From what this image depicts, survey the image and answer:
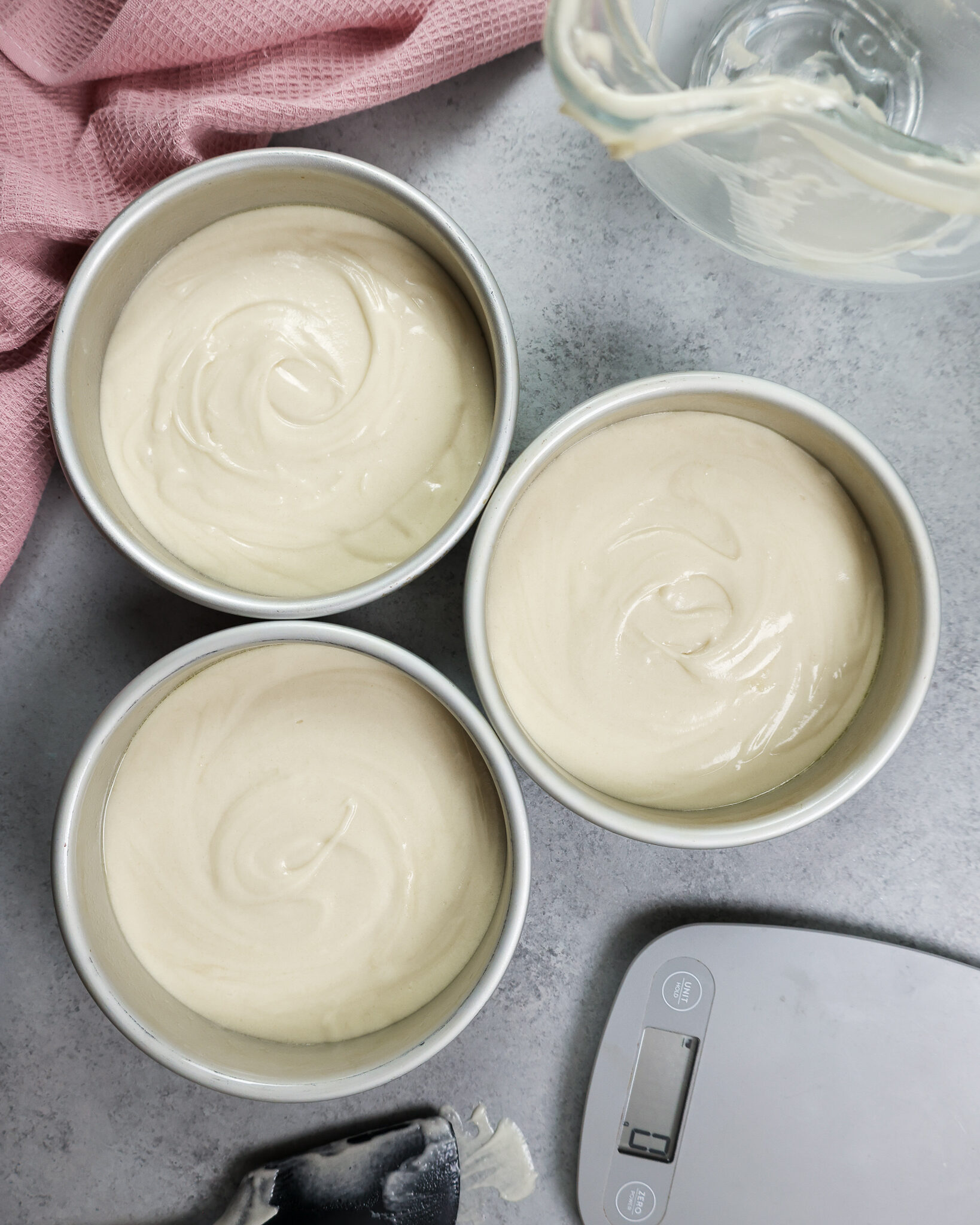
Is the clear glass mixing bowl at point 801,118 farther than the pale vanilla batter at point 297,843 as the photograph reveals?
No

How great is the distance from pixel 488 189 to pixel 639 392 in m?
0.42

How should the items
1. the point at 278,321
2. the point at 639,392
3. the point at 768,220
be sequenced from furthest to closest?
the point at 278,321 < the point at 639,392 < the point at 768,220

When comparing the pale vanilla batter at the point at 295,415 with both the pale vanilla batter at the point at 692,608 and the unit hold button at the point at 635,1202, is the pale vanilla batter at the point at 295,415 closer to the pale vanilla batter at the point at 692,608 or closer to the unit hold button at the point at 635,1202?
the pale vanilla batter at the point at 692,608

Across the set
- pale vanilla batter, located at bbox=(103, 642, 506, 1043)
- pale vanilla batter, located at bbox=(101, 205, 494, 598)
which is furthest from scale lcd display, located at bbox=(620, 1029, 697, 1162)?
pale vanilla batter, located at bbox=(101, 205, 494, 598)

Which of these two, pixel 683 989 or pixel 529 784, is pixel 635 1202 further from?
pixel 529 784

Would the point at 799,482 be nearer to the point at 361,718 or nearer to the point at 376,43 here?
the point at 361,718

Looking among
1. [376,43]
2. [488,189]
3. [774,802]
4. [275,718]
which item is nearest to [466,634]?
[275,718]

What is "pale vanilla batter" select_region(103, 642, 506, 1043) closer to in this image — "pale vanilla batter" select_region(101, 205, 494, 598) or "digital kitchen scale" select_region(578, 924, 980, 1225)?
"pale vanilla batter" select_region(101, 205, 494, 598)

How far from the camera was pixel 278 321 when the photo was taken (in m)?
1.12

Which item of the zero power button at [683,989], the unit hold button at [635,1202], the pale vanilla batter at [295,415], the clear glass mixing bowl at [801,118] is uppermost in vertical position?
the clear glass mixing bowl at [801,118]

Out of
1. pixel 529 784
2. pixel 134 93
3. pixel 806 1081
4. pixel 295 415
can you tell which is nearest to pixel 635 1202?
pixel 806 1081

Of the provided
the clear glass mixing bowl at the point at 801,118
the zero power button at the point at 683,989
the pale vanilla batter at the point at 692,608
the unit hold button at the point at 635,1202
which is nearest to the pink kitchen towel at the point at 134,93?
the clear glass mixing bowl at the point at 801,118

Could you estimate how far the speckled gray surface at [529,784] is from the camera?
121cm

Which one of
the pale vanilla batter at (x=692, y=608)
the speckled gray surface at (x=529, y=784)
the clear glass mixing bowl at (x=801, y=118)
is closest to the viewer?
the clear glass mixing bowl at (x=801, y=118)
